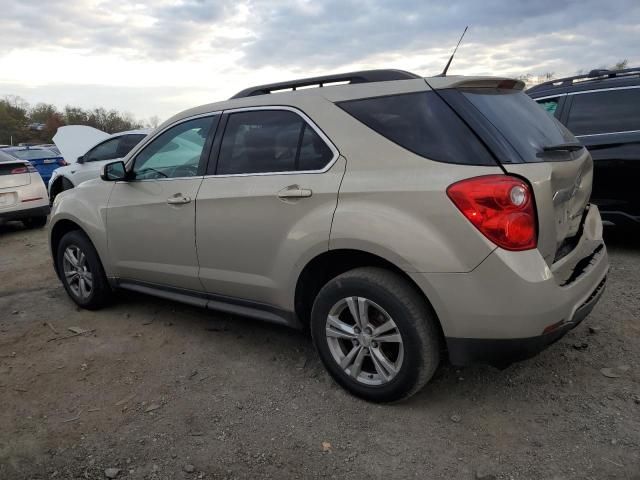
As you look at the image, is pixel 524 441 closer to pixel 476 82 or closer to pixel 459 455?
pixel 459 455

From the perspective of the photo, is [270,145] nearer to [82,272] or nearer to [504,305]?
[504,305]

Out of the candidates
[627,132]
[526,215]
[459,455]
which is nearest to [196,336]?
[459,455]

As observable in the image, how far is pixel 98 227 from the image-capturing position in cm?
418

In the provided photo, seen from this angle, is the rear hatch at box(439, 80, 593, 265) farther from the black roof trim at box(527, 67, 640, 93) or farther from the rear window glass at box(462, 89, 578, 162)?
the black roof trim at box(527, 67, 640, 93)

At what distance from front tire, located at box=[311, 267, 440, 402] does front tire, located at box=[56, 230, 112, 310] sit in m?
2.32

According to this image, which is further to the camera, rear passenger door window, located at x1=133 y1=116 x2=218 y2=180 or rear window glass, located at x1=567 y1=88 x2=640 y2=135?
rear window glass, located at x1=567 y1=88 x2=640 y2=135

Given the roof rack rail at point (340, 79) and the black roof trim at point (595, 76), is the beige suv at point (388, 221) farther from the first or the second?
the black roof trim at point (595, 76)

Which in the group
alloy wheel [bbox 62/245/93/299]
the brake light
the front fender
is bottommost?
alloy wheel [bbox 62/245/93/299]

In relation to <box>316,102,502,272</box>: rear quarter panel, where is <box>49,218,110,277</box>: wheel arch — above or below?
below

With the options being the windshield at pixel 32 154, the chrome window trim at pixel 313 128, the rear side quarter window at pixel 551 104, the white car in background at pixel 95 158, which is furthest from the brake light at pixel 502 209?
the windshield at pixel 32 154

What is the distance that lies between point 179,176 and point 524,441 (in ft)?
8.88

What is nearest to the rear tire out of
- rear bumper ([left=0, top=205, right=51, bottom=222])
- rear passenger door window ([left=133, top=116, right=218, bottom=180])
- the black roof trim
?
rear bumper ([left=0, top=205, right=51, bottom=222])

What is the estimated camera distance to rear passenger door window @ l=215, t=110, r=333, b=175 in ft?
9.61

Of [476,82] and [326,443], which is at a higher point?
[476,82]
